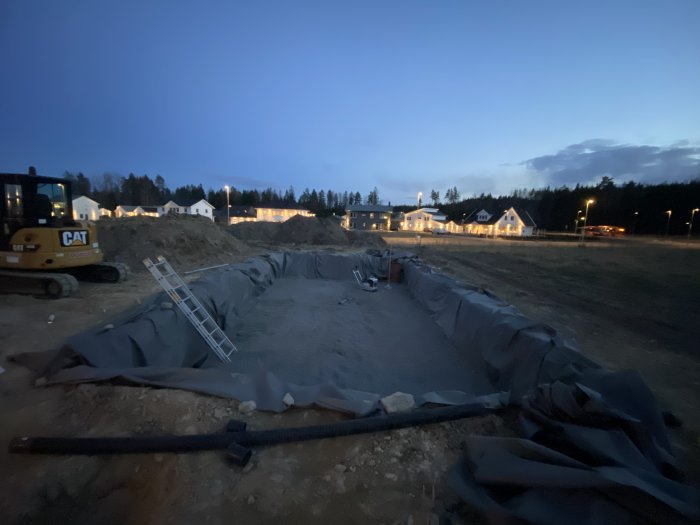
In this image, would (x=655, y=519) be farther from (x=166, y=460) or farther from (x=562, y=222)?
(x=562, y=222)

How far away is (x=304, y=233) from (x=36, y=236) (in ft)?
71.9

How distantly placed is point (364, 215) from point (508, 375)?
5387 centimetres

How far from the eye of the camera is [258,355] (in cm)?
633

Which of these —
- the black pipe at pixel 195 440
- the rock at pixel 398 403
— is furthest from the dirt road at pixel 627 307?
the black pipe at pixel 195 440

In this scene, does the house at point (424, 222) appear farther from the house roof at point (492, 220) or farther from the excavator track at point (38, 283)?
the excavator track at point (38, 283)

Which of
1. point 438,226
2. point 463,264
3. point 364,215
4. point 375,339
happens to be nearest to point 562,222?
point 438,226

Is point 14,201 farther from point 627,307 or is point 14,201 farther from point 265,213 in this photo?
point 265,213

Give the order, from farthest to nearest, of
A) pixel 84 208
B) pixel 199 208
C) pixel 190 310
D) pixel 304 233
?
pixel 199 208 < pixel 84 208 < pixel 304 233 < pixel 190 310

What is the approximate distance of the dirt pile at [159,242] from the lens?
14.6 m

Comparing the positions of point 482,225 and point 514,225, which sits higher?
point 514,225

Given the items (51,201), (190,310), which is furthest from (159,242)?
(190,310)

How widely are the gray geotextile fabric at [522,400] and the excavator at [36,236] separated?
434 cm

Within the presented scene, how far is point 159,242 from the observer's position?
15.3 meters

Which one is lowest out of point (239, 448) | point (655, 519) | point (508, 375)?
point (508, 375)
